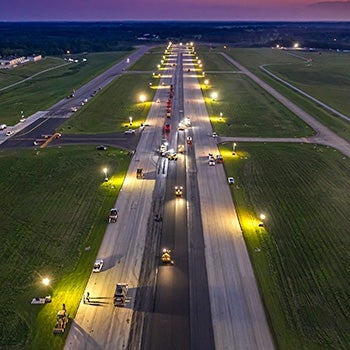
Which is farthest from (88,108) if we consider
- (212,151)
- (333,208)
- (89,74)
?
(333,208)

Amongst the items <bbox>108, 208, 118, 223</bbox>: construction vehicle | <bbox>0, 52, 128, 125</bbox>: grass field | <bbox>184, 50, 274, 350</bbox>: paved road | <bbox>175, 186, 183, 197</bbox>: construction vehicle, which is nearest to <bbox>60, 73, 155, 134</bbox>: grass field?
<bbox>0, 52, 128, 125</bbox>: grass field

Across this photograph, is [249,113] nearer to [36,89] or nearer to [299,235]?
[299,235]

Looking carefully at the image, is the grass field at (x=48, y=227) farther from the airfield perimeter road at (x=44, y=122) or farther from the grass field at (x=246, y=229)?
the airfield perimeter road at (x=44, y=122)

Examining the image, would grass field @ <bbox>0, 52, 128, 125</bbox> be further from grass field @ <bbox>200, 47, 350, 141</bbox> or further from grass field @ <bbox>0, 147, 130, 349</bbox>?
grass field @ <bbox>200, 47, 350, 141</bbox>

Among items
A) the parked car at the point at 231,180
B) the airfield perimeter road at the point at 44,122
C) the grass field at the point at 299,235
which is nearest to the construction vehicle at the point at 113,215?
the grass field at the point at 299,235

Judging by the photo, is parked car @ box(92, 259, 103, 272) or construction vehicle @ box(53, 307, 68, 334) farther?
parked car @ box(92, 259, 103, 272)

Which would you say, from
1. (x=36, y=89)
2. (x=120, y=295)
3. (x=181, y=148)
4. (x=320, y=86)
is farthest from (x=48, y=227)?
(x=320, y=86)
